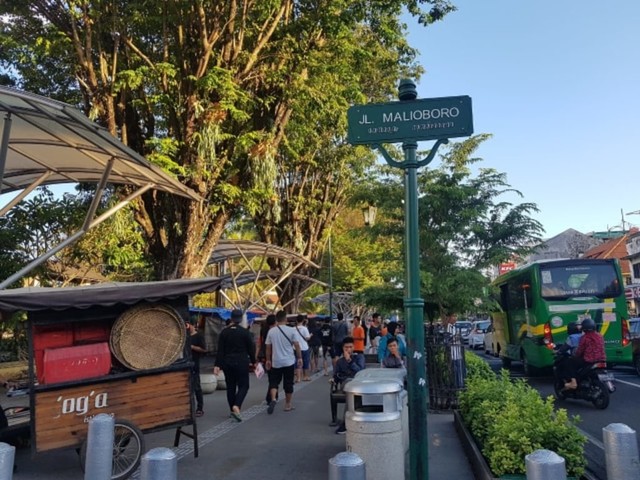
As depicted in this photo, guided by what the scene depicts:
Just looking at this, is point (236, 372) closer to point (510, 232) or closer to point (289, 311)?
point (510, 232)

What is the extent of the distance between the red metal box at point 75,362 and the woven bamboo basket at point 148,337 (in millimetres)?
157

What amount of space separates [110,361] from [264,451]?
2.31m

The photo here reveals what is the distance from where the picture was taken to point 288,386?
34.2 ft

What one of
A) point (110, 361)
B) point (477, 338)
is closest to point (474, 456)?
point (110, 361)

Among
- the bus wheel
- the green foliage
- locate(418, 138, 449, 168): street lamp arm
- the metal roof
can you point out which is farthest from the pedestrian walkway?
the metal roof

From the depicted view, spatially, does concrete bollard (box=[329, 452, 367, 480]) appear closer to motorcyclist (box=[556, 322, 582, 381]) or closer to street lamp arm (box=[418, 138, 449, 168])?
street lamp arm (box=[418, 138, 449, 168])

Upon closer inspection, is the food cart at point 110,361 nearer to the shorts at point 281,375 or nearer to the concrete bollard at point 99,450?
the concrete bollard at point 99,450

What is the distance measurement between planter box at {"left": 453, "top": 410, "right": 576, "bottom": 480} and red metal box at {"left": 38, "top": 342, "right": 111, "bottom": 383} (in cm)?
411

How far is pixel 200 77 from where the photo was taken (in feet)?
44.2

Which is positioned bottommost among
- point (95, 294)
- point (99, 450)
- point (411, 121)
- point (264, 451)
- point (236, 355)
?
point (264, 451)

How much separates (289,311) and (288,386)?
18486 millimetres

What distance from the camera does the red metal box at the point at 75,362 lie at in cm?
607

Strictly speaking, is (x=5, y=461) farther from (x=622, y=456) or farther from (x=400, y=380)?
(x=622, y=456)

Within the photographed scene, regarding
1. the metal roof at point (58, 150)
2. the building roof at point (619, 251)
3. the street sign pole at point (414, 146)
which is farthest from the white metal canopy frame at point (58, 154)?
the building roof at point (619, 251)
